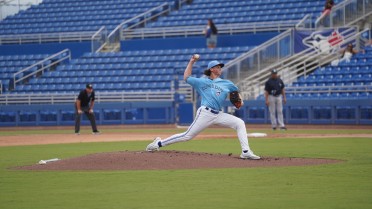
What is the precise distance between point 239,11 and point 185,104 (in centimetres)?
869

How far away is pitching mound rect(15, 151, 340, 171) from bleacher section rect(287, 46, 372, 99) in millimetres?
17924

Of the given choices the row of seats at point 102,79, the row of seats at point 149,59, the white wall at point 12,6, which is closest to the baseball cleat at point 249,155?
the row of seats at point 149,59

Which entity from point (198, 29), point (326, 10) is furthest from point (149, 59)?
point (326, 10)

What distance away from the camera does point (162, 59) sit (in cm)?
4162

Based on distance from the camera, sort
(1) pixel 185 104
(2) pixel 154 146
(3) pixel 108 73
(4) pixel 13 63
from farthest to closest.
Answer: (4) pixel 13 63 → (3) pixel 108 73 → (1) pixel 185 104 → (2) pixel 154 146

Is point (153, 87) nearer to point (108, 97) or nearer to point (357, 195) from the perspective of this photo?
point (108, 97)

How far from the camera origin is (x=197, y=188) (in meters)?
12.0

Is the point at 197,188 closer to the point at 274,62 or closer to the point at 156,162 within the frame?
the point at 156,162

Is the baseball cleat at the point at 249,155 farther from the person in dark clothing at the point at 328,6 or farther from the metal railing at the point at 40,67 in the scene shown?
the metal railing at the point at 40,67

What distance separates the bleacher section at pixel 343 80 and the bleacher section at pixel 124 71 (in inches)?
184

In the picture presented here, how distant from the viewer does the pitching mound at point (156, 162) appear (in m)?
15.4

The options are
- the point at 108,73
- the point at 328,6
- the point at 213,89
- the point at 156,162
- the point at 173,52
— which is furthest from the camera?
the point at 173,52

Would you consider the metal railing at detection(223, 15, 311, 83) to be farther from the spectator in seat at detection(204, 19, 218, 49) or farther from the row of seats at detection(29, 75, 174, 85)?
the spectator in seat at detection(204, 19, 218, 49)

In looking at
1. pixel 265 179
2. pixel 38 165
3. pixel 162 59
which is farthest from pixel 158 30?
pixel 265 179
